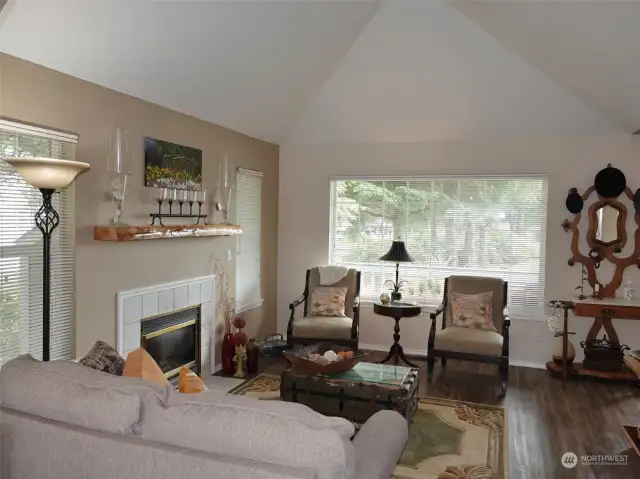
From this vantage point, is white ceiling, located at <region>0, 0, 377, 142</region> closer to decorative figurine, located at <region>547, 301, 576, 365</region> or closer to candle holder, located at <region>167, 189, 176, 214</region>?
candle holder, located at <region>167, 189, 176, 214</region>

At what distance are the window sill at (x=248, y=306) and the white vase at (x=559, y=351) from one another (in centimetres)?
321

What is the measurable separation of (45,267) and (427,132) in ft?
13.9

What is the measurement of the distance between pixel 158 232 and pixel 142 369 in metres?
1.73

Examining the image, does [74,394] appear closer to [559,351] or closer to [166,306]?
[166,306]

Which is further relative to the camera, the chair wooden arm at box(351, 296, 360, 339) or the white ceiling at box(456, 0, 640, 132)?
the chair wooden arm at box(351, 296, 360, 339)

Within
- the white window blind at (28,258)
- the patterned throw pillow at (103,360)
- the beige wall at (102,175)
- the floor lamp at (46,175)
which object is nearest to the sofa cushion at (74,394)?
the patterned throw pillow at (103,360)

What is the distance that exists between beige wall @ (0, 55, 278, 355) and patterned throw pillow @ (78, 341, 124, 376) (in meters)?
1.05

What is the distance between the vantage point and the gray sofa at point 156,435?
1.75 metres

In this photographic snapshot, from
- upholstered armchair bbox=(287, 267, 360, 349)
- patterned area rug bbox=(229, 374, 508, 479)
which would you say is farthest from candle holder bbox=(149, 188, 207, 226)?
patterned area rug bbox=(229, 374, 508, 479)

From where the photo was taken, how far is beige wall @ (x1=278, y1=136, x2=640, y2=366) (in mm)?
5516

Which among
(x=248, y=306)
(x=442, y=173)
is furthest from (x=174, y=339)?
(x=442, y=173)

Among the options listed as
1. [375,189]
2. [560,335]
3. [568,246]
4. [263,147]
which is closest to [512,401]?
[560,335]

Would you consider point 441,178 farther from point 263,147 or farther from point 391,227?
point 263,147

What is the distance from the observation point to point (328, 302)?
573cm
